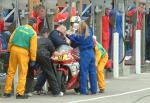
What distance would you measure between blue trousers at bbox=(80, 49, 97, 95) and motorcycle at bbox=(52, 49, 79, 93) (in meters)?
0.17

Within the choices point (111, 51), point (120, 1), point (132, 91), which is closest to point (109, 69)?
point (111, 51)

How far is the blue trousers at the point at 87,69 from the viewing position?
1568 centimetres

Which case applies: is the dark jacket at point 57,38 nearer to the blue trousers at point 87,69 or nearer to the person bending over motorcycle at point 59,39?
the person bending over motorcycle at point 59,39

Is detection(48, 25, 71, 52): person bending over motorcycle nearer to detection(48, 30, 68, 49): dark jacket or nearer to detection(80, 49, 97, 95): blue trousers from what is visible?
detection(48, 30, 68, 49): dark jacket

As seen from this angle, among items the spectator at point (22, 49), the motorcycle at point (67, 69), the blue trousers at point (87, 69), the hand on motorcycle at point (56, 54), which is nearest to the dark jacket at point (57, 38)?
the hand on motorcycle at point (56, 54)

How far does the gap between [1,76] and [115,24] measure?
6868mm

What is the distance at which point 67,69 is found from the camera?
1566 centimetres

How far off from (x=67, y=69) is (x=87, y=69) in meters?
0.53

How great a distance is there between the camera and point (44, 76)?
1544 centimetres

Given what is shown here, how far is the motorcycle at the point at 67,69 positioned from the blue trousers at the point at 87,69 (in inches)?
6.8

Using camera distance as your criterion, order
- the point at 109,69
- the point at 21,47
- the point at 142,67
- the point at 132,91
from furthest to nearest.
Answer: the point at 142,67 → the point at 109,69 → the point at 132,91 → the point at 21,47

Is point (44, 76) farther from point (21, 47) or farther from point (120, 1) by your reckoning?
point (120, 1)

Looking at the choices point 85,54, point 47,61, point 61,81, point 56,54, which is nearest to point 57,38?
point 56,54

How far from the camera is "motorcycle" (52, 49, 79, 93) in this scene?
611 inches
